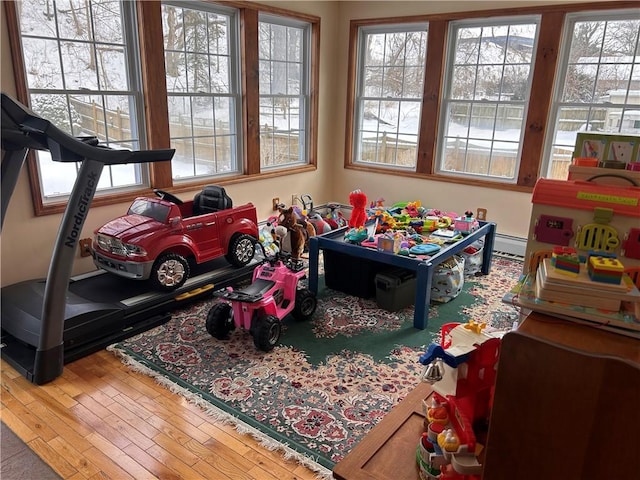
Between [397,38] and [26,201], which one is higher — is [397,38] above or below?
above

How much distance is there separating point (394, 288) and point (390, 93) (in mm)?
2913

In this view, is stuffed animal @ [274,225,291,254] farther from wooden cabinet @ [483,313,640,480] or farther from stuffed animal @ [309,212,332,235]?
wooden cabinet @ [483,313,640,480]

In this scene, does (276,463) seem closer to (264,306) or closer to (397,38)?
(264,306)

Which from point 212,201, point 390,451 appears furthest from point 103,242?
point 390,451

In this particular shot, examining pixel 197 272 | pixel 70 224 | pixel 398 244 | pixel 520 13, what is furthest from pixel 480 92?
pixel 70 224

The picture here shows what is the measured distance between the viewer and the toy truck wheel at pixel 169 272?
312 cm

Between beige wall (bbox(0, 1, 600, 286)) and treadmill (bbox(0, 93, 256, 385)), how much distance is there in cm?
30

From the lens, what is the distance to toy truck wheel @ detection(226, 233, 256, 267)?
3.66 metres

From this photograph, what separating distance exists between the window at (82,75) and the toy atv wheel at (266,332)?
1895 mm

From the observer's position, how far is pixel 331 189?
6035 mm

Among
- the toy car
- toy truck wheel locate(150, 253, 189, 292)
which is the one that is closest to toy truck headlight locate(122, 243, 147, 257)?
the toy car

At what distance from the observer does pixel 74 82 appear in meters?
3.43

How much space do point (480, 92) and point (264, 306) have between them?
3.36 meters

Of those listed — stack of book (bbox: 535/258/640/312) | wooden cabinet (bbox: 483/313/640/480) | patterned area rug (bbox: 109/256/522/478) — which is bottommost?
patterned area rug (bbox: 109/256/522/478)
